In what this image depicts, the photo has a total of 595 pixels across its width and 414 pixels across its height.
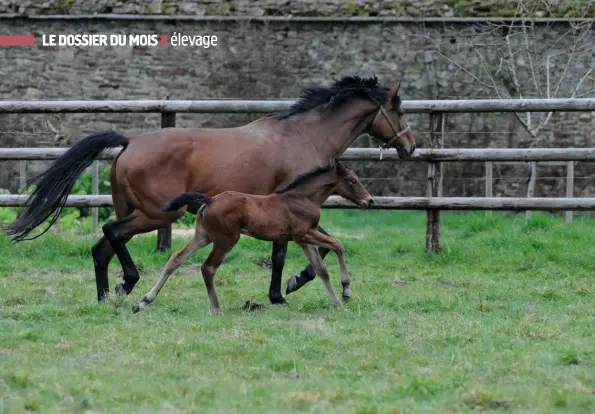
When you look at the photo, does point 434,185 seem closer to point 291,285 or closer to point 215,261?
point 291,285

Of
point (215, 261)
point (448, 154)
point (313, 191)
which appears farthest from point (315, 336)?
point (448, 154)

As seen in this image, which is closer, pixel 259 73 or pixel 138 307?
pixel 138 307

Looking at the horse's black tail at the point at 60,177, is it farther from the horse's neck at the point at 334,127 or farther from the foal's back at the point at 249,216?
the horse's neck at the point at 334,127

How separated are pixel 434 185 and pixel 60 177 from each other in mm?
4359

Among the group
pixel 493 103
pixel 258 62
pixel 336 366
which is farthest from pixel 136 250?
pixel 258 62

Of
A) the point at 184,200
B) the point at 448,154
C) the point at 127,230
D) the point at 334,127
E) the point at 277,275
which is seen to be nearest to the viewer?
the point at 184,200

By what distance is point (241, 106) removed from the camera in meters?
10.7

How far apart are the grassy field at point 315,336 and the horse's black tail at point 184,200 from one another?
818mm

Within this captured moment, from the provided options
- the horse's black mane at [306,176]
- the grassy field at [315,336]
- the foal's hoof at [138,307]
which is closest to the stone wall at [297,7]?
the grassy field at [315,336]

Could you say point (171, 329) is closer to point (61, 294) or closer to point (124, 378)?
point (124, 378)

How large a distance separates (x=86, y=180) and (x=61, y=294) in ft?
23.7

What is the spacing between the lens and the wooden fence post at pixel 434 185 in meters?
10.9

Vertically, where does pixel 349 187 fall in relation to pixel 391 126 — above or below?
below

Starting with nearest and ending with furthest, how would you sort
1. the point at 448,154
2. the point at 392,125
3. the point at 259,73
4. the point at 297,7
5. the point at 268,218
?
the point at 268,218, the point at 392,125, the point at 448,154, the point at 297,7, the point at 259,73
